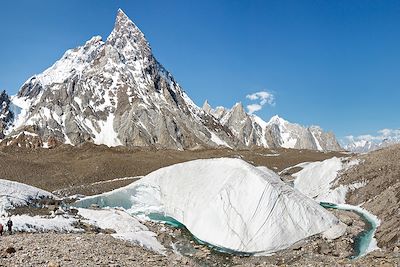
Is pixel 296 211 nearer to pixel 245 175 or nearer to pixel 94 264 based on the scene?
pixel 245 175

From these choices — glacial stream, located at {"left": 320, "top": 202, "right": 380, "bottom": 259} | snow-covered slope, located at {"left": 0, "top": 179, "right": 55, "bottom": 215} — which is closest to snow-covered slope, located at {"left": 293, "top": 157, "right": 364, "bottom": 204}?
glacial stream, located at {"left": 320, "top": 202, "right": 380, "bottom": 259}

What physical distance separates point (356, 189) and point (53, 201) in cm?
3650

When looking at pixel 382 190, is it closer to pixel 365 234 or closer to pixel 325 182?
pixel 325 182

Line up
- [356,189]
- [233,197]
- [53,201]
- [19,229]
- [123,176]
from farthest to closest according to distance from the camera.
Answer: [123,176]
[356,189]
[53,201]
[233,197]
[19,229]

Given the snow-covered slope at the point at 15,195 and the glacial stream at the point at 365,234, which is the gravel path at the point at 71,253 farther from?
the glacial stream at the point at 365,234

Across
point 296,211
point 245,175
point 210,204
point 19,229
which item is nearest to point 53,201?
point 19,229

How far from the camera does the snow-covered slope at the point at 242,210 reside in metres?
33.9

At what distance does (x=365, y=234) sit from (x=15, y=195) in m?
32.7

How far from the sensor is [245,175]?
39.6 metres

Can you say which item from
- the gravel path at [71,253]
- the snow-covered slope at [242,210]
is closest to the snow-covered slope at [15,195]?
the snow-covered slope at [242,210]

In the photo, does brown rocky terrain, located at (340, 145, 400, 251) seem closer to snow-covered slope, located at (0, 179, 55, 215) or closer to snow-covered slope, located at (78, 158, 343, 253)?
snow-covered slope, located at (78, 158, 343, 253)

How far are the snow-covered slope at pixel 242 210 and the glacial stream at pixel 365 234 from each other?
213 cm

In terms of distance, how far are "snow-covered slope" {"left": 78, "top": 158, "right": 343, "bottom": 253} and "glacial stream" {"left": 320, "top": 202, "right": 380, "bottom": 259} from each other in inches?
83.7

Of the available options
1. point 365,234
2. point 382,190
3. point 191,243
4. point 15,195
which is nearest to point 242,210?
point 191,243
